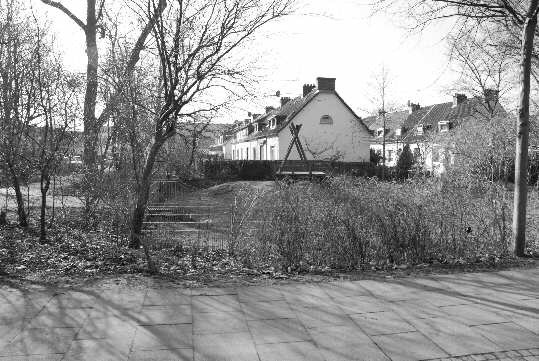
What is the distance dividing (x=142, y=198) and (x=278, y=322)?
15.1 feet

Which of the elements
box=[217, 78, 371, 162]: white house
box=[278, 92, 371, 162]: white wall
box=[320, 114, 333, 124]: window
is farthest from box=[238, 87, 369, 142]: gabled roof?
box=[320, 114, 333, 124]: window

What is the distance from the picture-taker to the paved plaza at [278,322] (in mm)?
3812

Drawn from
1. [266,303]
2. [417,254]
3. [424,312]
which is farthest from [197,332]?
[417,254]

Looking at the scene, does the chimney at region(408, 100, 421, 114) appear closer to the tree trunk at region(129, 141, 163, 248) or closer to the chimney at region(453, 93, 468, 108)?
the chimney at region(453, 93, 468, 108)

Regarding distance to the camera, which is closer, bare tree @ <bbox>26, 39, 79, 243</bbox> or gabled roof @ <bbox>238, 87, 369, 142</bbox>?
bare tree @ <bbox>26, 39, 79, 243</bbox>

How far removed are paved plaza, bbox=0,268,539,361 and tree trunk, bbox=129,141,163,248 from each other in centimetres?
278

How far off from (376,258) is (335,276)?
0.99m

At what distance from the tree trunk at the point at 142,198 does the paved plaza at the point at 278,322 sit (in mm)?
2778

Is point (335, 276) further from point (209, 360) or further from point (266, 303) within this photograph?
point (209, 360)

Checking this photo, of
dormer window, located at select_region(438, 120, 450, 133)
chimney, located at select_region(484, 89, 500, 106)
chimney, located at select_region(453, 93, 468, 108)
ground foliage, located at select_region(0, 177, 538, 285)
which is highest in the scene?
chimney, located at select_region(453, 93, 468, 108)

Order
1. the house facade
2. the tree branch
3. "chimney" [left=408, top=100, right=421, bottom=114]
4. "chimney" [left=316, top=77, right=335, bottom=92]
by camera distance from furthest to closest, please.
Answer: "chimney" [left=408, top=100, right=421, bottom=114] < "chimney" [left=316, top=77, right=335, bottom=92] < the house facade < the tree branch

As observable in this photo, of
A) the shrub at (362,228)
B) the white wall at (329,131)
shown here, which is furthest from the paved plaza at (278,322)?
the white wall at (329,131)

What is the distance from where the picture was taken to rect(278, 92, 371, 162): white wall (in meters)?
40.6

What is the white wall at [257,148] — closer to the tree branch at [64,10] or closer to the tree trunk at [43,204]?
the tree branch at [64,10]
